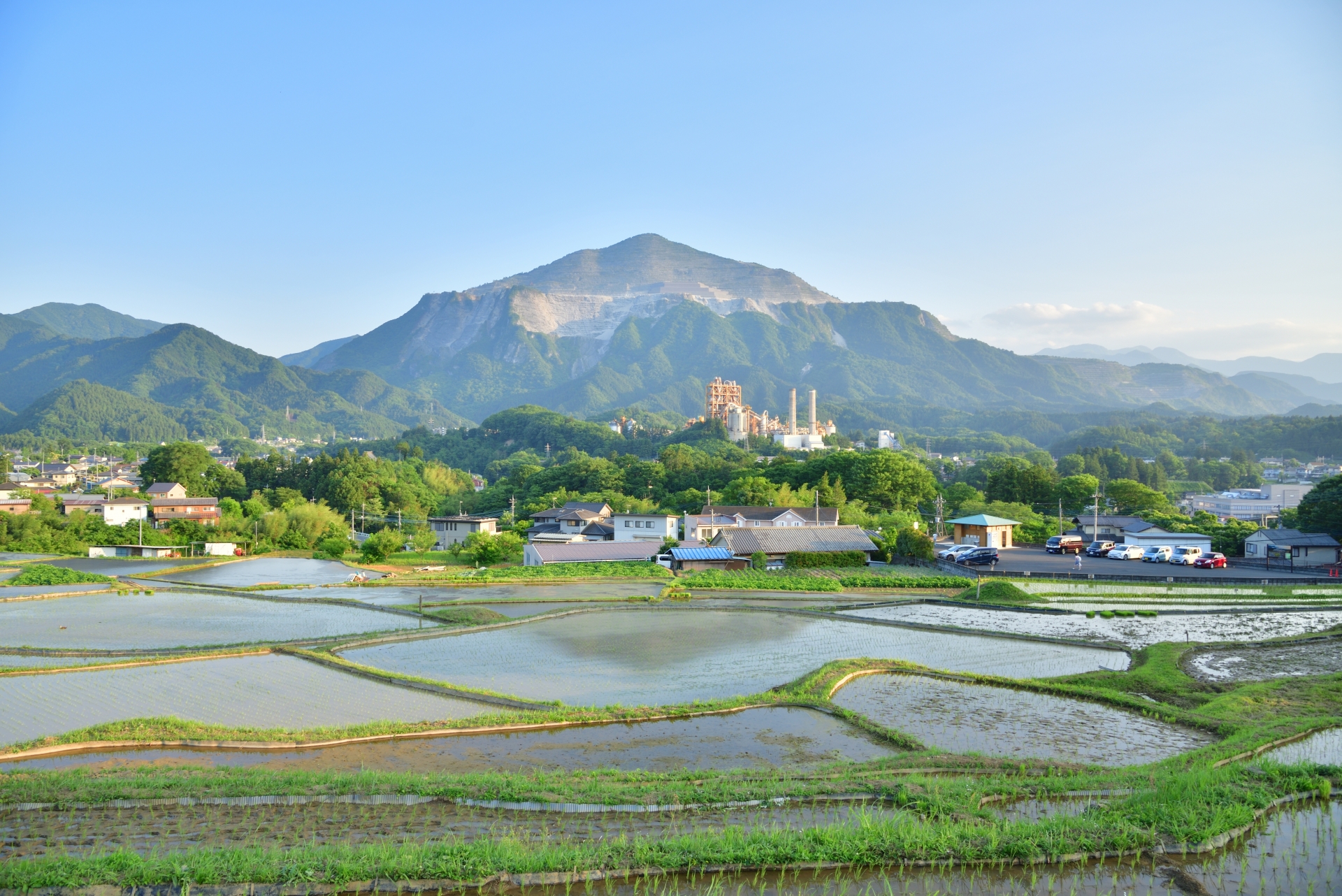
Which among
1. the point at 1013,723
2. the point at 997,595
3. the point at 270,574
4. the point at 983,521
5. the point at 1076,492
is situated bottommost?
the point at 270,574

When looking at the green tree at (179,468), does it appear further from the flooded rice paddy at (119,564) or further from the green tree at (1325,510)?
the green tree at (1325,510)

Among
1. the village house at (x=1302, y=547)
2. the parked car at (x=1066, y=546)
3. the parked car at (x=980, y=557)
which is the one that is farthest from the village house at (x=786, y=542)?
the village house at (x=1302, y=547)

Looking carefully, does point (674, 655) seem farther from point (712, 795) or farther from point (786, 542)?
point (786, 542)

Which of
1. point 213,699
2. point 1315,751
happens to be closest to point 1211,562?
point 1315,751

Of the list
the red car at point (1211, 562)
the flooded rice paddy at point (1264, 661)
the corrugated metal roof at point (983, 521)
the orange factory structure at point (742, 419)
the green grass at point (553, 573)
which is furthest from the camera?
the orange factory structure at point (742, 419)

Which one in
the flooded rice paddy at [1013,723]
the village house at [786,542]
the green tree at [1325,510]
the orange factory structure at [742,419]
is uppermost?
the orange factory structure at [742,419]

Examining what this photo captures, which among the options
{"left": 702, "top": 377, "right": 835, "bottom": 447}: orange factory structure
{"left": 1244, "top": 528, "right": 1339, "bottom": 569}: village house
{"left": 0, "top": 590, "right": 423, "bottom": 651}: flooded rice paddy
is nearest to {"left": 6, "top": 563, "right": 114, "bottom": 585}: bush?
{"left": 0, "top": 590, "right": 423, "bottom": 651}: flooded rice paddy

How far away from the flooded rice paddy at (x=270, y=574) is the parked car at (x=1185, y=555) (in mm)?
35041

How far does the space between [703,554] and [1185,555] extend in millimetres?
20911

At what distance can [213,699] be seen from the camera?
45.1ft

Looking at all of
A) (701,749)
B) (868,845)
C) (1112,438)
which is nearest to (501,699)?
(701,749)

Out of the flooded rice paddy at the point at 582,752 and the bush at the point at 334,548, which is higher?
the bush at the point at 334,548

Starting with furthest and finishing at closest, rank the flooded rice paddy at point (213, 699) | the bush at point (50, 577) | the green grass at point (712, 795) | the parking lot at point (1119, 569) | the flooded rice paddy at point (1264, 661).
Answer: the parking lot at point (1119, 569)
the bush at point (50, 577)
the flooded rice paddy at point (1264, 661)
the flooded rice paddy at point (213, 699)
the green grass at point (712, 795)

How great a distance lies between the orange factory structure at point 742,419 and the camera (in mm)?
108000
